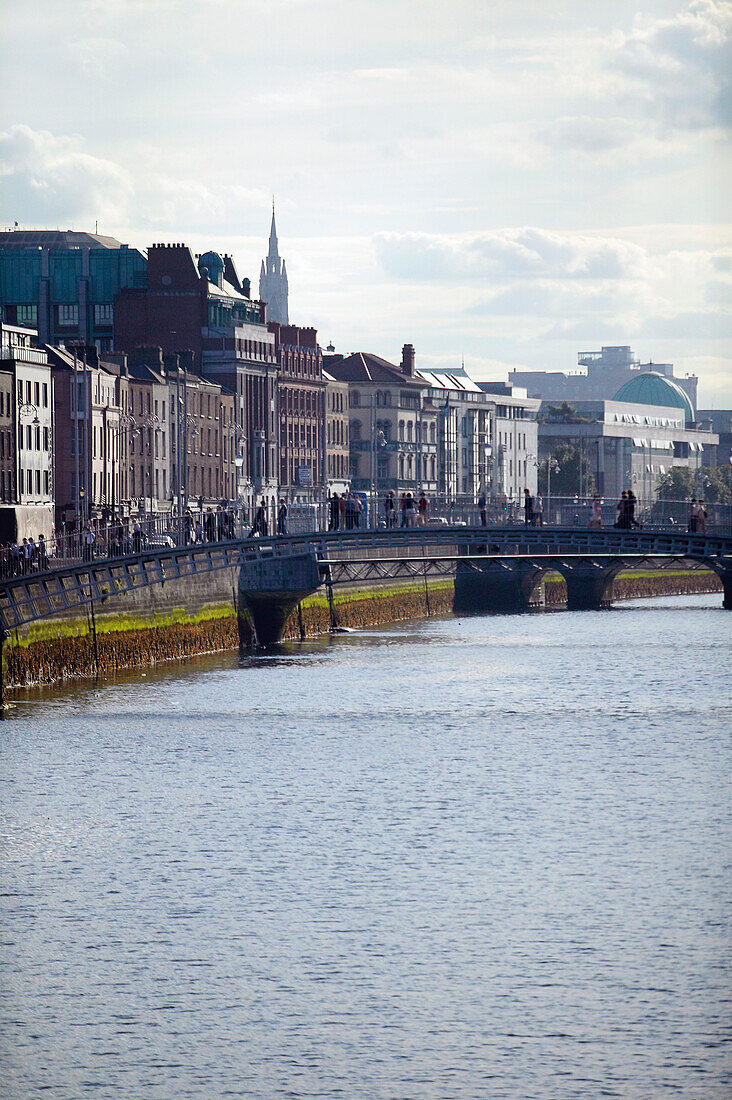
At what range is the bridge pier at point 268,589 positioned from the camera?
73125 millimetres

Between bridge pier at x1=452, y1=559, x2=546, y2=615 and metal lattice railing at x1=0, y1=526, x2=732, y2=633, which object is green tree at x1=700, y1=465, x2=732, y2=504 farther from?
metal lattice railing at x1=0, y1=526, x2=732, y2=633

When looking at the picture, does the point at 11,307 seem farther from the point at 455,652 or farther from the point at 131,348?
the point at 455,652

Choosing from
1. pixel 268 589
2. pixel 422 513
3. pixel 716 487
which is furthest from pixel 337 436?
pixel 422 513

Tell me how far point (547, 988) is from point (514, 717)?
23765mm

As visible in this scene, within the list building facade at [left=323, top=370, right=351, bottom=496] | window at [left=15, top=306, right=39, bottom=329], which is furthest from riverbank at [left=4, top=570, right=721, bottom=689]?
building facade at [left=323, top=370, right=351, bottom=496]

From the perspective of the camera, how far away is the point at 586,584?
10250 centimetres

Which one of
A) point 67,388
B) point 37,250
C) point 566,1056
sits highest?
point 37,250

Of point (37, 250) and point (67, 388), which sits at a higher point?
point (37, 250)

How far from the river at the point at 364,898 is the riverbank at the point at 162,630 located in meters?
3.42

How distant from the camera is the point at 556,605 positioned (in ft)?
357

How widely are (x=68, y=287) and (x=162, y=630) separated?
2218 inches

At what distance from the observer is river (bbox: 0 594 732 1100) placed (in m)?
23.7

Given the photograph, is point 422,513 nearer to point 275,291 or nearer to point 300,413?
point 300,413

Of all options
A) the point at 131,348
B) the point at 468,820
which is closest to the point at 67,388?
the point at 131,348
